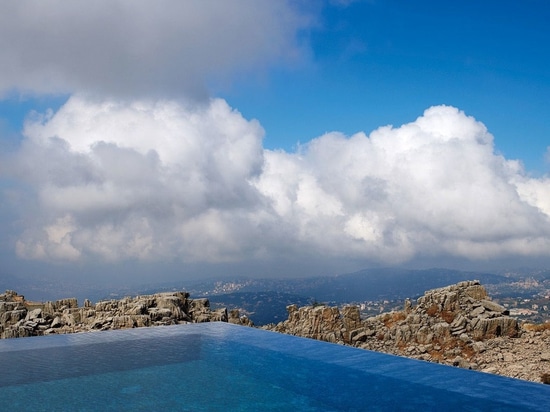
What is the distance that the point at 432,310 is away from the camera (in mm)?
24188

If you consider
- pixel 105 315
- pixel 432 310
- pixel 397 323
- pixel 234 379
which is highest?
pixel 432 310

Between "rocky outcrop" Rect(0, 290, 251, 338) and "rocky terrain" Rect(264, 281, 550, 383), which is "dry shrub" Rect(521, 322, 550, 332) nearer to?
"rocky terrain" Rect(264, 281, 550, 383)

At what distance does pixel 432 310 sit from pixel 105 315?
1898 cm

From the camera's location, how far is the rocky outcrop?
76.7 feet

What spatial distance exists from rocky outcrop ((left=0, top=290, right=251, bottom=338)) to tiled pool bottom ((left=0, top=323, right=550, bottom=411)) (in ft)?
9.31

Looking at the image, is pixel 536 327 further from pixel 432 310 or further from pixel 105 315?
pixel 105 315

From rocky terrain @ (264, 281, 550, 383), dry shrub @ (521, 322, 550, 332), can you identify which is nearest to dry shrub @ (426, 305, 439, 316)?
rocky terrain @ (264, 281, 550, 383)

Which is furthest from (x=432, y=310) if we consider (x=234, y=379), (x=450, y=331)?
(x=234, y=379)

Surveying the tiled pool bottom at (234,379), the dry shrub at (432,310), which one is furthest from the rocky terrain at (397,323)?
the tiled pool bottom at (234,379)

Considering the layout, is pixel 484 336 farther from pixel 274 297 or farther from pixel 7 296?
pixel 274 297

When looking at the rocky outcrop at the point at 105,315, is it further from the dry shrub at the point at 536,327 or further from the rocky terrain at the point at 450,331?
the dry shrub at the point at 536,327

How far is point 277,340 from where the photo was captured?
67.7 feet

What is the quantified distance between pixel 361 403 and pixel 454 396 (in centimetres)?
268

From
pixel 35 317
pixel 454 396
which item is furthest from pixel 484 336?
pixel 35 317
